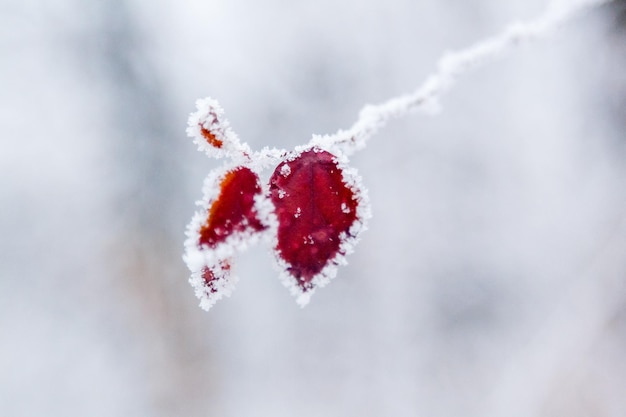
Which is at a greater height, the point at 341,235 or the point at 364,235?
the point at 364,235

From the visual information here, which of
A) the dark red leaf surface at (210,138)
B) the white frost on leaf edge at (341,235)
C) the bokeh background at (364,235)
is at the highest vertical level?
the bokeh background at (364,235)

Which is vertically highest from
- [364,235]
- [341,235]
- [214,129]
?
[364,235]

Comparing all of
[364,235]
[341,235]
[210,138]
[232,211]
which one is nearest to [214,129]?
[210,138]

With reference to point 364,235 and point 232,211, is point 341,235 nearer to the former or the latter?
point 232,211

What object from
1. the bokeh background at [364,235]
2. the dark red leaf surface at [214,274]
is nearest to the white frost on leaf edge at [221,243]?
the dark red leaf surface at [214,274]

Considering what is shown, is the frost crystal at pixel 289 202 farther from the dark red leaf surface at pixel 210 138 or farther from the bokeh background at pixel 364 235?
the bokeh background at pixel 364 235

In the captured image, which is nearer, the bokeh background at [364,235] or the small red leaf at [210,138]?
the small red leaf at [210,138]
